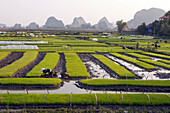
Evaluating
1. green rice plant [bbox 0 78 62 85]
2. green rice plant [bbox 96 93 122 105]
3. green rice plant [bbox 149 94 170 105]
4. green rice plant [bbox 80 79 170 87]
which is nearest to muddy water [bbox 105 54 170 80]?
green rice plant [bbox 80 79 170 87]

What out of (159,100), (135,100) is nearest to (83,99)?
(135,100)

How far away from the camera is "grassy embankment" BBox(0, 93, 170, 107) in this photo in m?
15.1

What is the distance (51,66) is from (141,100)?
15102mm

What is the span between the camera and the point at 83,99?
15688 mm

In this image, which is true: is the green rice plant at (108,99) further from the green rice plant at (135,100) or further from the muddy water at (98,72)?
the muddy water at (98,72)

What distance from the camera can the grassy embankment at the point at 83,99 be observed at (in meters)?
15.1

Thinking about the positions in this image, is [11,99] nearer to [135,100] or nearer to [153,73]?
[135,100]

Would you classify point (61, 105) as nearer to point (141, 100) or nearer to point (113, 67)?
point (141, 100)

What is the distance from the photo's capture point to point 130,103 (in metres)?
15.5

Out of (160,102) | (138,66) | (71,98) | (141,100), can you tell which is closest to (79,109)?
(71,98)

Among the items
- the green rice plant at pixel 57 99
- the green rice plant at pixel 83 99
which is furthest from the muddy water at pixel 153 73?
the green rice plant at pixel 57 99

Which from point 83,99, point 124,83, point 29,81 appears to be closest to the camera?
point 83,99

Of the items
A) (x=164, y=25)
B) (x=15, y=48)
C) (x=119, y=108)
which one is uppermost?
(x=164, y=25)

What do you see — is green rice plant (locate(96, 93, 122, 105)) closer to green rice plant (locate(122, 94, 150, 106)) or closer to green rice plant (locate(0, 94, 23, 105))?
green rice plant (locate(122, 94, 150, 106))
